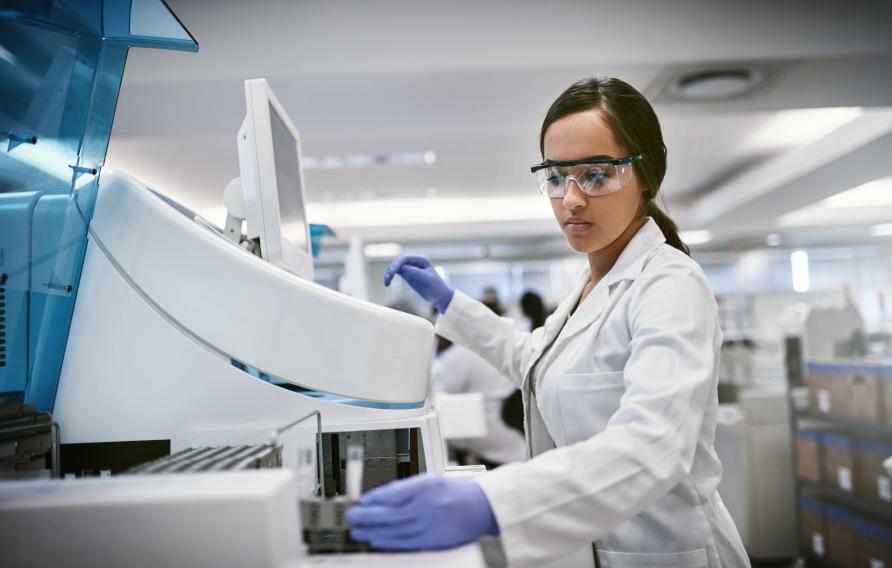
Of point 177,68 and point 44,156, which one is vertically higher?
point 177,68

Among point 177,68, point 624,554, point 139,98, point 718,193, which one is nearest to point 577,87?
point 624,554

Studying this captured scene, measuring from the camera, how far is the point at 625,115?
103 centimetres

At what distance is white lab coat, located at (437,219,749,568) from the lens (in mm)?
666

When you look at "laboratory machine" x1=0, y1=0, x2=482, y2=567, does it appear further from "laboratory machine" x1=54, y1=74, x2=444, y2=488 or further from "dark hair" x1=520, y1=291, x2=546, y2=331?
"dark hair" x1=520, y1=291, x2=546, y2=331

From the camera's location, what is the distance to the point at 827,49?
8.75 ft

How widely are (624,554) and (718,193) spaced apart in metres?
6.34

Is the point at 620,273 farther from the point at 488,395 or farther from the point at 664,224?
the point at 488,395

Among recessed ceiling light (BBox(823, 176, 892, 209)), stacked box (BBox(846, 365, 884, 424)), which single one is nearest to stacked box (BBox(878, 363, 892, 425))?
stacked box (BBox(846, 365, 884, 424))

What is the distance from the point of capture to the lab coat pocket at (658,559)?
918mm

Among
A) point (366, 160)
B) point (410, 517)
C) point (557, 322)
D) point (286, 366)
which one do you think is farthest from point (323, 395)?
point (366, 160)

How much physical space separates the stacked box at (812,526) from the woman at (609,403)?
288 cm

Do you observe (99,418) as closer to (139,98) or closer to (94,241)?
(94,241)

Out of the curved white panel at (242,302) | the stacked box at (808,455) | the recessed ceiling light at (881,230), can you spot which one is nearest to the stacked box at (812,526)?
the stacked box at (808,455)

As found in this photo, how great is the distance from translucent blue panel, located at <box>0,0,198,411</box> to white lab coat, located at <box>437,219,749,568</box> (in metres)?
0.66
